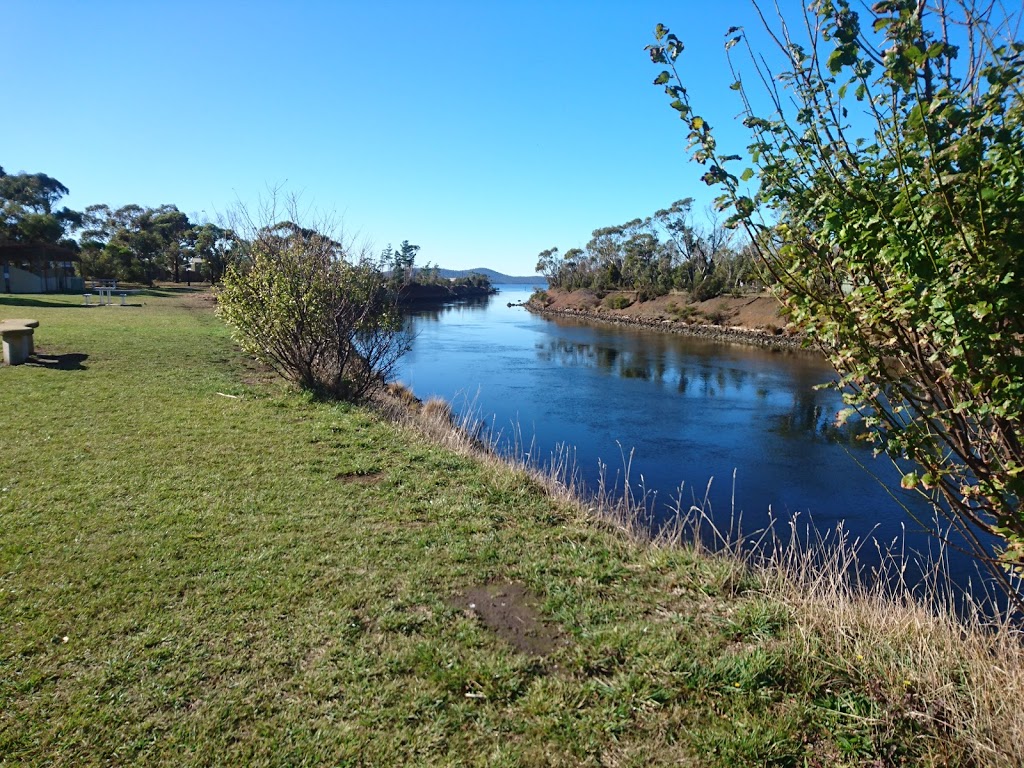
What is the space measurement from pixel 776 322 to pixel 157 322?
3398cm

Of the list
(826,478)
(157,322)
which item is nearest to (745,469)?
(826,478)

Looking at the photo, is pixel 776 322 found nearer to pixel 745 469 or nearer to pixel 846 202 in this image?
pixel 745 469

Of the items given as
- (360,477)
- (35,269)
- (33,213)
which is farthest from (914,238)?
(33,213)

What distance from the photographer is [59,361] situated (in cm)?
1081

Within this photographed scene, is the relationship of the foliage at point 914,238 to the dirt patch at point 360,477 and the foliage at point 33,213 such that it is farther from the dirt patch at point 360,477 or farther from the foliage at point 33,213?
the foliage at point 33,213

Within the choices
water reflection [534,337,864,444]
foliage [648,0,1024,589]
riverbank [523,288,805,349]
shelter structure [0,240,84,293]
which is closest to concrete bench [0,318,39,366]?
foliage [648,0,1024,589]

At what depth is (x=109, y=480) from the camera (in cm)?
532

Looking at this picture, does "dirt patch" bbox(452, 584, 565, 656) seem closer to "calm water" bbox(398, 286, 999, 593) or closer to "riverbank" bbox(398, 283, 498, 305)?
"calm water" bbox(398, 286, 999, 593)

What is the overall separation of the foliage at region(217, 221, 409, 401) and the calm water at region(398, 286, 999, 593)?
3.37 m

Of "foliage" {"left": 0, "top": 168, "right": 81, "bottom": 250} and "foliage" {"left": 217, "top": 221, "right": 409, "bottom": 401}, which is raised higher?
"foliage" {"left": 0, "top": 168, "right": 81, "bottom": 250}

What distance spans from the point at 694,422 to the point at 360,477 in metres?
10.2

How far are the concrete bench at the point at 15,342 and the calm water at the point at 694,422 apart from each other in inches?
337

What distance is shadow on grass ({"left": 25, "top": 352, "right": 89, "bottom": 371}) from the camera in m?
10.3

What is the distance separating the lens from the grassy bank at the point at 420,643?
98.1 inches
